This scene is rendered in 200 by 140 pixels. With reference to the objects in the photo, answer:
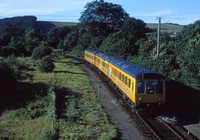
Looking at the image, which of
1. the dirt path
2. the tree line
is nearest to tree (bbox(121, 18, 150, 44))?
the tree line

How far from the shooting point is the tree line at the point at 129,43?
61.9ft

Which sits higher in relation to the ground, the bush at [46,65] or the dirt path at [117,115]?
the bush at [46,65]

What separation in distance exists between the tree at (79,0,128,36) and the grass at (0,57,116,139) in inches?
1638

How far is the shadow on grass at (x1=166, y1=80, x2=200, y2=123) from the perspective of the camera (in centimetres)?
1572

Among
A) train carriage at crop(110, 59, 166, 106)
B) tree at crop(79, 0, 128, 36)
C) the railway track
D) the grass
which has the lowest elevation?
the railway track

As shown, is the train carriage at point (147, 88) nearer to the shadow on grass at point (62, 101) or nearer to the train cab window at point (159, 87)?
the train cab window at point (159, 87)

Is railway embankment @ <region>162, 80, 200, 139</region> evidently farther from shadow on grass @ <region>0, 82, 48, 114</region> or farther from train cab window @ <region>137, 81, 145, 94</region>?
shadow on grass @ <region>0, 82, 48, 114</region>

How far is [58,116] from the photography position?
14.1 metres

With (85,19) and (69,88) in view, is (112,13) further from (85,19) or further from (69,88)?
(69,88)

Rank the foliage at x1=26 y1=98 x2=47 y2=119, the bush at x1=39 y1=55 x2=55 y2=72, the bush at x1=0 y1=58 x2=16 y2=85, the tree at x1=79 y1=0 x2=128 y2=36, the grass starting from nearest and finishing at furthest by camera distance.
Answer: the grass
the foliage at x1=26 y1=98 x2=47 y2=119
the bush at x1=0 y1=58 x2=16 y2=85
the bush at x1=39 y1=55 x2=55 y2=72
the tree at x1=79 y1=0 x2=128 y2=36

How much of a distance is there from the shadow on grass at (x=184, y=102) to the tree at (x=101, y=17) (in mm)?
44640

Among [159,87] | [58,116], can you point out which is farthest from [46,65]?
[159,87]

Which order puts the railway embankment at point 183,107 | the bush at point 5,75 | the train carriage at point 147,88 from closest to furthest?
the train carriage at point 147,88 → the railway embankment at point 183,107 → the bush at point 5,75

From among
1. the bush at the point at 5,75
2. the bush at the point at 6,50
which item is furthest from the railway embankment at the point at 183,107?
the bush at the point at 6,50
